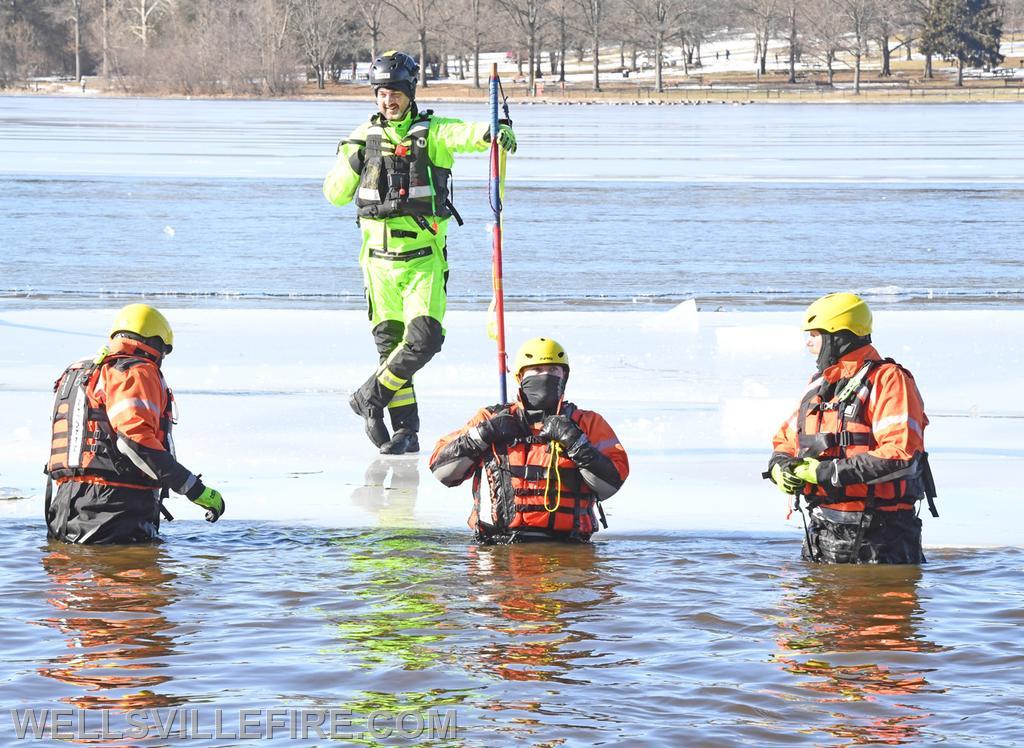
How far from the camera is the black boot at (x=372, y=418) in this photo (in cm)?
796

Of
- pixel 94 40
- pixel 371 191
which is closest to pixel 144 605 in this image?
pixel 371 191

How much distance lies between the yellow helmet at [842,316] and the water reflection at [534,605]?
129 cm

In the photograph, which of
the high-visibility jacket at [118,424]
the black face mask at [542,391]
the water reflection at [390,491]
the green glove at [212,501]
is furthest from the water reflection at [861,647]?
the high-visibility jacket at [118,424]

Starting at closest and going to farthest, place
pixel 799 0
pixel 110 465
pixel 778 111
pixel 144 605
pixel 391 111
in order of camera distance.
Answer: pixel 144 605 < pixel 110 465 < pixel 391 111 < pixel 778 111 < pixel 799 0

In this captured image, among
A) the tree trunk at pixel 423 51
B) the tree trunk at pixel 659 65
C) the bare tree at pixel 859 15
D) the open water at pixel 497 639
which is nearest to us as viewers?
the open water at pixel 497 639

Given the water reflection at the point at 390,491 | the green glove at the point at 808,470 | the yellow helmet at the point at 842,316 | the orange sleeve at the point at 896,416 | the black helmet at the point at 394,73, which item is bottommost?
the water reflection at the point at 390,491

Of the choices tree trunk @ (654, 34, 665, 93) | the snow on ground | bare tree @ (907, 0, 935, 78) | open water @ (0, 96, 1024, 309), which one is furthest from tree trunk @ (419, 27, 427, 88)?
the snow on ground

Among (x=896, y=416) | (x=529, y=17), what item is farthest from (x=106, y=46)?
(x=896, y=416)

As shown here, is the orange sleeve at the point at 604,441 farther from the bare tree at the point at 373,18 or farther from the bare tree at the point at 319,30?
the bare tree at the point at 373,18

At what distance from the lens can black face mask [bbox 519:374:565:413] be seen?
6.08 metres

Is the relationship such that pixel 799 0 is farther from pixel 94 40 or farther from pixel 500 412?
pixel 500 412

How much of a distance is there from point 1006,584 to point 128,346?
350cm

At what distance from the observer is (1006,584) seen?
587 cm

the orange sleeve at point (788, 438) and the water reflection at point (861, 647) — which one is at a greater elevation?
the orange sleeve at point (788, 438)
